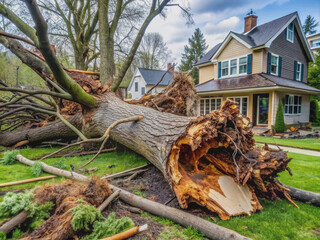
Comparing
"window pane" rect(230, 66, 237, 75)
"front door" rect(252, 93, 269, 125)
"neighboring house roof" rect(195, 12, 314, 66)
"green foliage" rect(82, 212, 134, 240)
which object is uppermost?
"neighboring house roof" rect(195, 12, 314, 66)

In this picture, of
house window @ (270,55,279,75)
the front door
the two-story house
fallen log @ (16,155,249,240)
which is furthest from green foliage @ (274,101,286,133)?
fallen log @ (16,155,249,240)

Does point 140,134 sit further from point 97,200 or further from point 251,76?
point 251,76

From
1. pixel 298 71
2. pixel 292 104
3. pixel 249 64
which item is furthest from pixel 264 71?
pixel 298 71

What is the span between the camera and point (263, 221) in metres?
1.99

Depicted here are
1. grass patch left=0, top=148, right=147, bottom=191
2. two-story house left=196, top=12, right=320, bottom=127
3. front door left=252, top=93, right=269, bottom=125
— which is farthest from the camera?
front door left=252, top=93, right=269, bottom=125

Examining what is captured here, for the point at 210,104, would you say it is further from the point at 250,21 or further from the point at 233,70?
the point at 250,21

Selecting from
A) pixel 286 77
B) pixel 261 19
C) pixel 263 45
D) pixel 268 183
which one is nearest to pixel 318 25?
pixel 261 19

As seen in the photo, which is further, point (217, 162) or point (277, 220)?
point (217, 162)

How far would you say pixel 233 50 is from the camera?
1350 cm

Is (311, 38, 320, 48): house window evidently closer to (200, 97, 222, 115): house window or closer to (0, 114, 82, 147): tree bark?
(200, 97, 222, 115): house window

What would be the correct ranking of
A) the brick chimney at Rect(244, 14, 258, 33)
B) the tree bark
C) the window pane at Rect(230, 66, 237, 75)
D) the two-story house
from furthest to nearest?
the brick chimney at Rect(244, 14, 258, 33) → the window pane at Rect(230, 66, 237, 75) → the two-story house → the tree bark

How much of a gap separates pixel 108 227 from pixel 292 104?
15.5 m

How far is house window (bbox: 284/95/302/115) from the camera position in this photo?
496 inches

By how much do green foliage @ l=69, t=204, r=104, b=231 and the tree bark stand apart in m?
3.98
